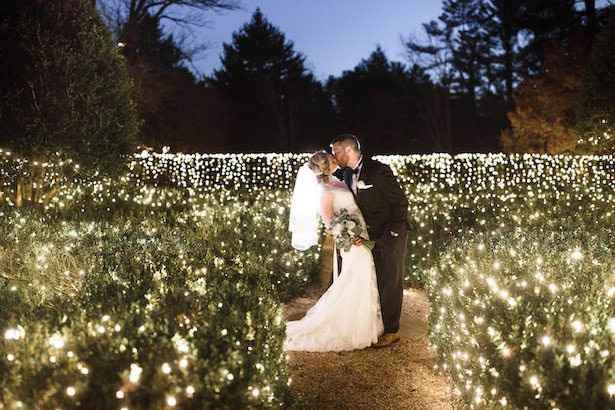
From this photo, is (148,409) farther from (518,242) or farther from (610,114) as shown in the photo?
(610,114)

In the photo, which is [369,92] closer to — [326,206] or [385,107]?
[385,107]

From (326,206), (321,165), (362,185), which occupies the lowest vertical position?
(326,206)

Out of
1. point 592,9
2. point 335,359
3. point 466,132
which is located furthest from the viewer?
point 466,132

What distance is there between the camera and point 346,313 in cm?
600

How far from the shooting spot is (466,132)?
1593 inches

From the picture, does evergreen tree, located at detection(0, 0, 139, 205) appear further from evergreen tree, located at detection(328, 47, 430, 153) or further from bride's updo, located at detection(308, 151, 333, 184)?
evergreen tree, located at detection(328, 47, 430, 153)

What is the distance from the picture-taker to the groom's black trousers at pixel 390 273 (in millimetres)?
6141

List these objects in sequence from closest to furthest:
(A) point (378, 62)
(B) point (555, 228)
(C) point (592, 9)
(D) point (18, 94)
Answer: (B) point (555, 228), (D) point (18, 94), (C) point (592, 9), (A) point (378, 62)

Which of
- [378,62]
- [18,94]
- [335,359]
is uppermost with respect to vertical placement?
[378,62]

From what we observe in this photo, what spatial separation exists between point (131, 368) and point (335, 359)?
2.84m

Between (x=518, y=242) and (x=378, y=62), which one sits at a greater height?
(x=378, y=62)

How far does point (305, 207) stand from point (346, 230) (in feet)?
1.75

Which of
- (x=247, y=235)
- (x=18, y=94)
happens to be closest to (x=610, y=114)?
(x=247, y=235)

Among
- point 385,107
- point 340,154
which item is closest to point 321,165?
point 340,154
